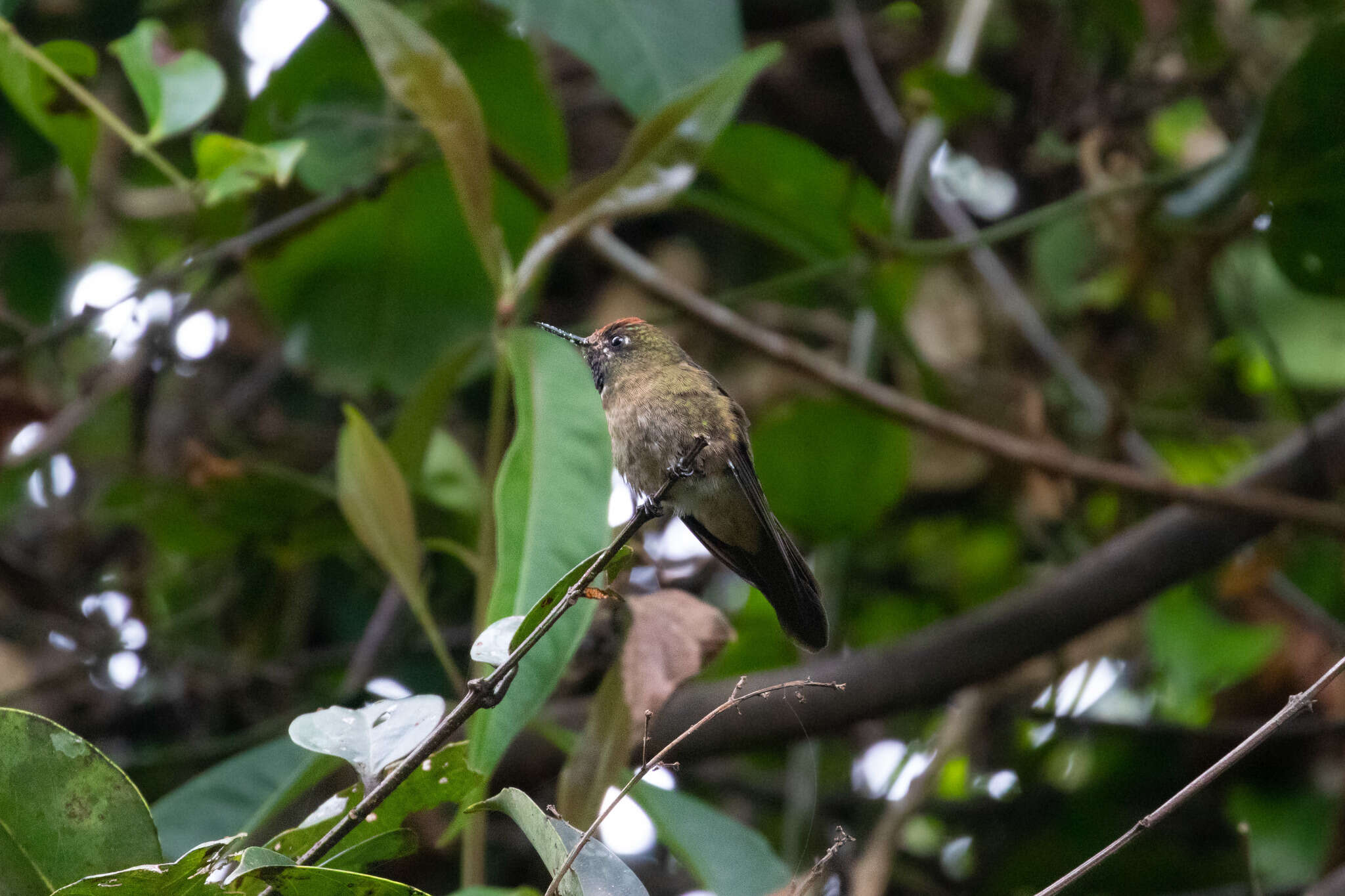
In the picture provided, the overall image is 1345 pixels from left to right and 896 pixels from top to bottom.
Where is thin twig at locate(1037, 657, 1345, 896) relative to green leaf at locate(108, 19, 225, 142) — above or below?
below

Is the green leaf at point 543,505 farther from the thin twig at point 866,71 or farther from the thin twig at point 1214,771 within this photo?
the thin twig at point 866,71

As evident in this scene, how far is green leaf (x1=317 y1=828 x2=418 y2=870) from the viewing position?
1272 millimetres

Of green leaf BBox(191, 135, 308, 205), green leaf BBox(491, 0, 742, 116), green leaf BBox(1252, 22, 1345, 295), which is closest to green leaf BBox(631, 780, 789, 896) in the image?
green leaf BBox(191, 135, 308, 205)

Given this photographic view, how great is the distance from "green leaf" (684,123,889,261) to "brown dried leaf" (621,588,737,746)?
1.42 m

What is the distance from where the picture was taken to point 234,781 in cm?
225

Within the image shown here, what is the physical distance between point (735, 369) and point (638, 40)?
1447 millimetres

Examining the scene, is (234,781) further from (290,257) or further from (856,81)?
(856,81)

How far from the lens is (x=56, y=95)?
230cm

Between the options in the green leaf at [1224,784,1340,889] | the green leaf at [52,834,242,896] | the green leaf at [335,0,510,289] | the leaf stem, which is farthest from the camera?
the green leaf at [1224,784,1340,889]

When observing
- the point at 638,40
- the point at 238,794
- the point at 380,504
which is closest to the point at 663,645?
the point at 380,504

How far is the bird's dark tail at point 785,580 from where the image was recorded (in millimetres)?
1710

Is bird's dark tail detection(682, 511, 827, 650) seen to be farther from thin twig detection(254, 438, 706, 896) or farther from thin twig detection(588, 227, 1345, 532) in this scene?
thin twig detection(588, 227, 1345, 532)

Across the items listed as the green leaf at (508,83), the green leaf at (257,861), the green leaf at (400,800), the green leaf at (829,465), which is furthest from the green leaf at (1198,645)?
the green leaf at (257,861)

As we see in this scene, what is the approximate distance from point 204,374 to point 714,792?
6.35 feet
